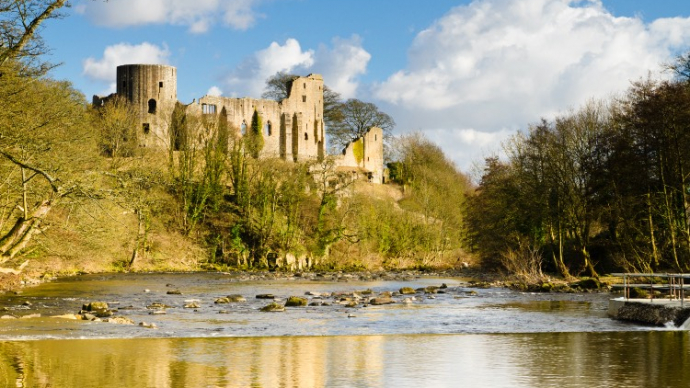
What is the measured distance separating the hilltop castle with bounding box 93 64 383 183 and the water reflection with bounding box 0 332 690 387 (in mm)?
55931

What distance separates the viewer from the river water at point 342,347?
11633 millimetres

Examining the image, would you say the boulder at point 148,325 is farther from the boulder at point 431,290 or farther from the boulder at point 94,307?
the boulder at point 431,290

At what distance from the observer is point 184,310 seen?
24656 mm

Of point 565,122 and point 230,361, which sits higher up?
point 565,122

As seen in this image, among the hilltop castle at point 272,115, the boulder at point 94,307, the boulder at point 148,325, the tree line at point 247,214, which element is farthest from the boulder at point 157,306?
the hilltop castle at point 272,115

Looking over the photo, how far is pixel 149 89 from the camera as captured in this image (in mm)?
79000

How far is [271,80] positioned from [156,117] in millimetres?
25264

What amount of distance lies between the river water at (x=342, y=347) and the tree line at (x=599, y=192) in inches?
282

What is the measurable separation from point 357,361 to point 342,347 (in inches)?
83.6

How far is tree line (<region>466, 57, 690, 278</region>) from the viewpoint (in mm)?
31156

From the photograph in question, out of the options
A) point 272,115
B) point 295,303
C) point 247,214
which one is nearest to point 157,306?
point 295,303

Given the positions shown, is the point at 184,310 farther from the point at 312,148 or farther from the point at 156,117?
the point at 312,148

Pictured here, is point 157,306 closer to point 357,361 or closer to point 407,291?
point 407,291

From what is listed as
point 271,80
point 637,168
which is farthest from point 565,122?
point 271,80
